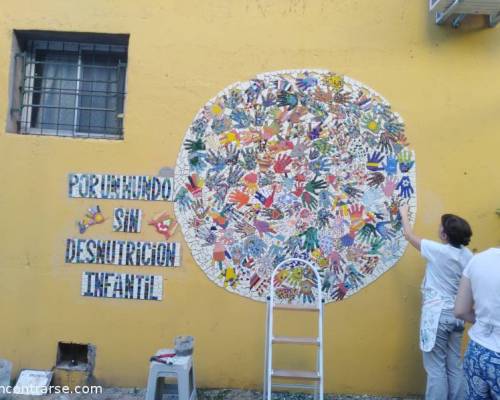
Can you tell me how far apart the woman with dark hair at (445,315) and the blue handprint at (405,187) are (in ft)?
2.04

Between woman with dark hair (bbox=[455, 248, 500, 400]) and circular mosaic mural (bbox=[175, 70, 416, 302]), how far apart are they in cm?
155

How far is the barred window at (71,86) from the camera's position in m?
4.43

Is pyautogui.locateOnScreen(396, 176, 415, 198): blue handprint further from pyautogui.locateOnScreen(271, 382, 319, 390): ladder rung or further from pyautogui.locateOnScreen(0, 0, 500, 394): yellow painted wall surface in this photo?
pyautogui.locateOnScreen(271, 382, 319, 390): ladder rung

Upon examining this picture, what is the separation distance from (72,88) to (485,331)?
12.5 feet

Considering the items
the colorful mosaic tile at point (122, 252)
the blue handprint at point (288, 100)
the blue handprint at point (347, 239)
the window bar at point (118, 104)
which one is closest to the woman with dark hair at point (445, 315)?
the blue handprint at point (347, 239)

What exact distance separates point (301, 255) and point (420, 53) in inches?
77.8

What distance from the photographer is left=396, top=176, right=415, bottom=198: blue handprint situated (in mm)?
4117

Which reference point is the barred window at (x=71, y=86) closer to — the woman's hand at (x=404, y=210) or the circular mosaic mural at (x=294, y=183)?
the circular mosaic mural at (x=294, y=183)

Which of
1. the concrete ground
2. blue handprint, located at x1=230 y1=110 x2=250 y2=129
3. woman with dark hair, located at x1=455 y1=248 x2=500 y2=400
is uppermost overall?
blue handprint, located at x1=230 y1=110 x2=250 y2=129

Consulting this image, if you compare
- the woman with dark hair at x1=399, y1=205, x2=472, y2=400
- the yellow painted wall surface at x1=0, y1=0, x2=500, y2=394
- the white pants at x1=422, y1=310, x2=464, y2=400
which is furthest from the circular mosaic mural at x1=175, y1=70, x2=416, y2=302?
the white pants at x1=422, y1=310, x2=464, y2=400

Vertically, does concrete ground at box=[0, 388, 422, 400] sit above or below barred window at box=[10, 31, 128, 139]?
below

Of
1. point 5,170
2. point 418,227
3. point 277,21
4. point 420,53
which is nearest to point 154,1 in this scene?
point 277,21

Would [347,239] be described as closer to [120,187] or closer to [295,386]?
[295,386]

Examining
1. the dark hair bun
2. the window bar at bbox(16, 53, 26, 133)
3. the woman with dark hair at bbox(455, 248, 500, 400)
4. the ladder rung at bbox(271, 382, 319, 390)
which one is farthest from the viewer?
the window bar at bbox(16, 53, 26, 133)
